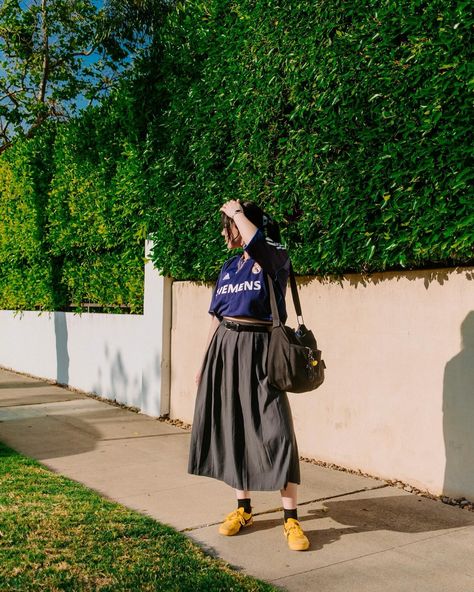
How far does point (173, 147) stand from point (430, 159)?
359cm

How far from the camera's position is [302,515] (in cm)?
452

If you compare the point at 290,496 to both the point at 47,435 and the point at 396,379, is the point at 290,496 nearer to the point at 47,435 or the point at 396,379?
the point at 396,379

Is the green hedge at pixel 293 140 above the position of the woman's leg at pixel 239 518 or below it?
above

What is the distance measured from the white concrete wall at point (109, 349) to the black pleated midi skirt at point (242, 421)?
3903 mm

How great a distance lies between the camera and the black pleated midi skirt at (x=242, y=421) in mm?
3898

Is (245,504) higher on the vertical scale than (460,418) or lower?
lower


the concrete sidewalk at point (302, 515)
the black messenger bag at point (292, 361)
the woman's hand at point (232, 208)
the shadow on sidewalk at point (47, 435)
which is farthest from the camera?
the shadow on sidewalk at point (47, 435)

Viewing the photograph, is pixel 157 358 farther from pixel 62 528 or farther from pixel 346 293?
pixel 62 528

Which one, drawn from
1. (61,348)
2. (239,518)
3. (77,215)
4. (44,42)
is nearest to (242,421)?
(239,518)

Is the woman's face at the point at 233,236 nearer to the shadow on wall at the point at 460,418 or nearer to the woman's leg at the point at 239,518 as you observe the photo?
→ the woman's leg at the point at 239,518

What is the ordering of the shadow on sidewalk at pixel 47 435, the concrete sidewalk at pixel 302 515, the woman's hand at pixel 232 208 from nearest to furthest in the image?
the concrete sidewalk at pixel 302 515 < the woman's hand at pixel 232 208 < the shadow on sidewalk at pixel 47 435

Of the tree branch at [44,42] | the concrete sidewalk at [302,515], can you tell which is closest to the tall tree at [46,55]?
the tree branch at [44,42]

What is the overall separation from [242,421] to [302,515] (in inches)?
36.3

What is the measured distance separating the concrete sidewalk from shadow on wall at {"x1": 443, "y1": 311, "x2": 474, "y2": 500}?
7.9 inches
